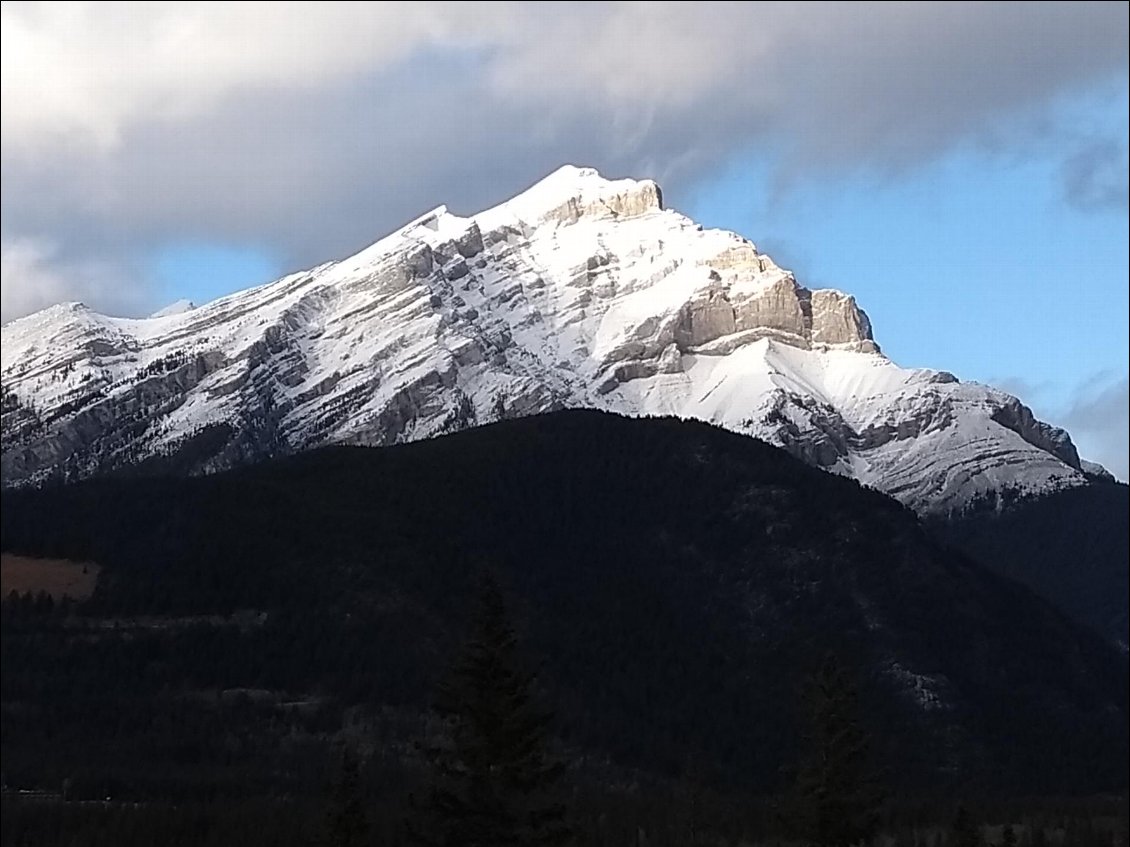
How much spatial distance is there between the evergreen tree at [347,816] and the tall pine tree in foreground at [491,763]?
21357mm

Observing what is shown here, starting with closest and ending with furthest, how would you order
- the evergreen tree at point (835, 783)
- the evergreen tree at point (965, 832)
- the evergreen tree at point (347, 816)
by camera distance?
the evergreen tree at point (347, 816), the evergreen tree at point (835, 783), the evergreen tree at point (965, 832)

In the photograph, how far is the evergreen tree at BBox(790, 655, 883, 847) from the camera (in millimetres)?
78000

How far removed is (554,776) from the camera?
5244cm

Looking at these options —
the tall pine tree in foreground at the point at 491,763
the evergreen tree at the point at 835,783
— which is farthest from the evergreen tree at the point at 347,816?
the tall pine tree in foreground at the point at 491,763

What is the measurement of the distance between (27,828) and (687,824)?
218 ft

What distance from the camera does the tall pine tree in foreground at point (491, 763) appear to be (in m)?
51.5

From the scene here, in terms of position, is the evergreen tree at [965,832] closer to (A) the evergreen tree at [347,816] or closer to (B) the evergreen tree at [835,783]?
(B) the evergreen tree at [835,783]

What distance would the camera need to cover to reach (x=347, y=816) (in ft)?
245

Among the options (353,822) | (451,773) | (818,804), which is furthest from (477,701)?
(818,804)

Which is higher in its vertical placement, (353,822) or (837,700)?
(837,700)

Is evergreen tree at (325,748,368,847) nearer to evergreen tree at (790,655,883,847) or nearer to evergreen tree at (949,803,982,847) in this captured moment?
evergreen tree at (790,655,883,847)

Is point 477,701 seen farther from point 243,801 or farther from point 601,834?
point 243,801

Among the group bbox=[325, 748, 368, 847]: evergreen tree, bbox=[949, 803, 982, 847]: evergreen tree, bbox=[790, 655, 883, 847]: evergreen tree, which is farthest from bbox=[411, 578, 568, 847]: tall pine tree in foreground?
bbox=[949, 803, 982, 847]: evergreen tree

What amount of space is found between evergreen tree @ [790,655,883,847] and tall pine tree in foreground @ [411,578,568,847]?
26893 mm
